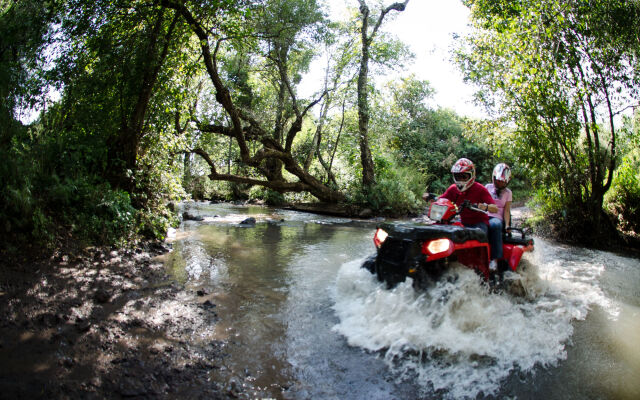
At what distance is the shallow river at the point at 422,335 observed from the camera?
2.96 metres

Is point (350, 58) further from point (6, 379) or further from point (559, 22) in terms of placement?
point (6, 379)

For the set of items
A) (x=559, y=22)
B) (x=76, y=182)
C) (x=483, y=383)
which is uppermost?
(x=559, y=22)

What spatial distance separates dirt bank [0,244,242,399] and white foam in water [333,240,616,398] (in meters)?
1.48

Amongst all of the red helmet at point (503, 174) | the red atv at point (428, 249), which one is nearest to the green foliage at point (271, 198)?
the red helmet at point (503, 174)

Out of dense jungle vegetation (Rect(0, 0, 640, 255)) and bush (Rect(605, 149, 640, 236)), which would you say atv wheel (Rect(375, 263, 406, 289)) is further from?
bush (Rect(605, 149, 640, 236))

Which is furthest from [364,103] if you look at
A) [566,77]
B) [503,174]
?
[503,174]

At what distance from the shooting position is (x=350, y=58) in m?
19.1

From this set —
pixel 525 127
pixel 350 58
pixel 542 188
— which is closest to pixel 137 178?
pixel 525 127

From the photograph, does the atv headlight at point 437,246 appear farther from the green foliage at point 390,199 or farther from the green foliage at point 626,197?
the green foliage at point 390,199

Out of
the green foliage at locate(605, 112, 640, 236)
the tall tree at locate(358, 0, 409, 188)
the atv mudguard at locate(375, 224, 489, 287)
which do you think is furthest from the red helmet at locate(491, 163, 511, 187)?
the tall tree at locate(358, 0, 409, 188)

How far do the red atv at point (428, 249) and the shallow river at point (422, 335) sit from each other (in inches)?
6.4

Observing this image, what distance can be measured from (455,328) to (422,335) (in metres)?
0.39

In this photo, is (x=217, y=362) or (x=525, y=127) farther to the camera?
(x=525, y=127)

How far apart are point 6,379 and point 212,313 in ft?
6.44
